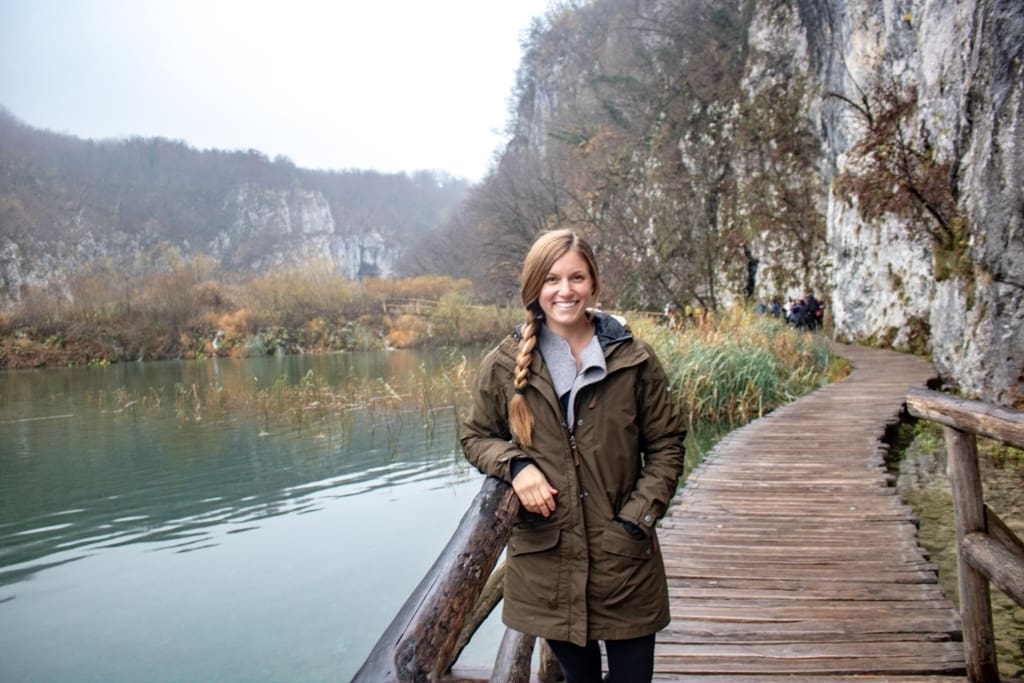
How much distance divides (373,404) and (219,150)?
102m

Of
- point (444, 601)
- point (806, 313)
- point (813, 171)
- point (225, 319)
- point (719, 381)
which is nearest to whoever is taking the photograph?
point (444, 601)

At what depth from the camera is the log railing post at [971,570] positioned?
2.44 m

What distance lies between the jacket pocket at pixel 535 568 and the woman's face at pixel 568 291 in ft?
1.69

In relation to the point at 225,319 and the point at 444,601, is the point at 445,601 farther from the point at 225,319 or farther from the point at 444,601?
the point at 225,319

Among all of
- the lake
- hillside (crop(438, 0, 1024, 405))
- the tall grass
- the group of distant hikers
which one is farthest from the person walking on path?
the group of distant hikers

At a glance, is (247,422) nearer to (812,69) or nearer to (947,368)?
(947,368)

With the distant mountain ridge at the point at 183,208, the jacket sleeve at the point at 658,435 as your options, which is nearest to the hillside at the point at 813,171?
the jacket sleeve at the point at 658,435

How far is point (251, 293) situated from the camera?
1378 inches

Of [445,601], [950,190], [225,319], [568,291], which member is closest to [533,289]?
[568,291]

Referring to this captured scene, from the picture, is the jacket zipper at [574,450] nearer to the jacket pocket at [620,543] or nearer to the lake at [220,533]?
the jacket pocket at [620,543]

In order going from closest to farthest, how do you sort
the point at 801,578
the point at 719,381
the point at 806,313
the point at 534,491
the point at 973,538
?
the point at 534,491 < the point at 973,538 < the point at 801,578 < the point at 719,381 < the point at 806,313

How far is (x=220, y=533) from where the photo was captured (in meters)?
6.88

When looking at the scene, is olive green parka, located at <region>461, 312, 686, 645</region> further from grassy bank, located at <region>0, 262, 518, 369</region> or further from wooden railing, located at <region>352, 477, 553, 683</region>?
grassy bank, located at <region>0, 262, 518, 369</region>

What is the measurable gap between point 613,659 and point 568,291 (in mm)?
913
